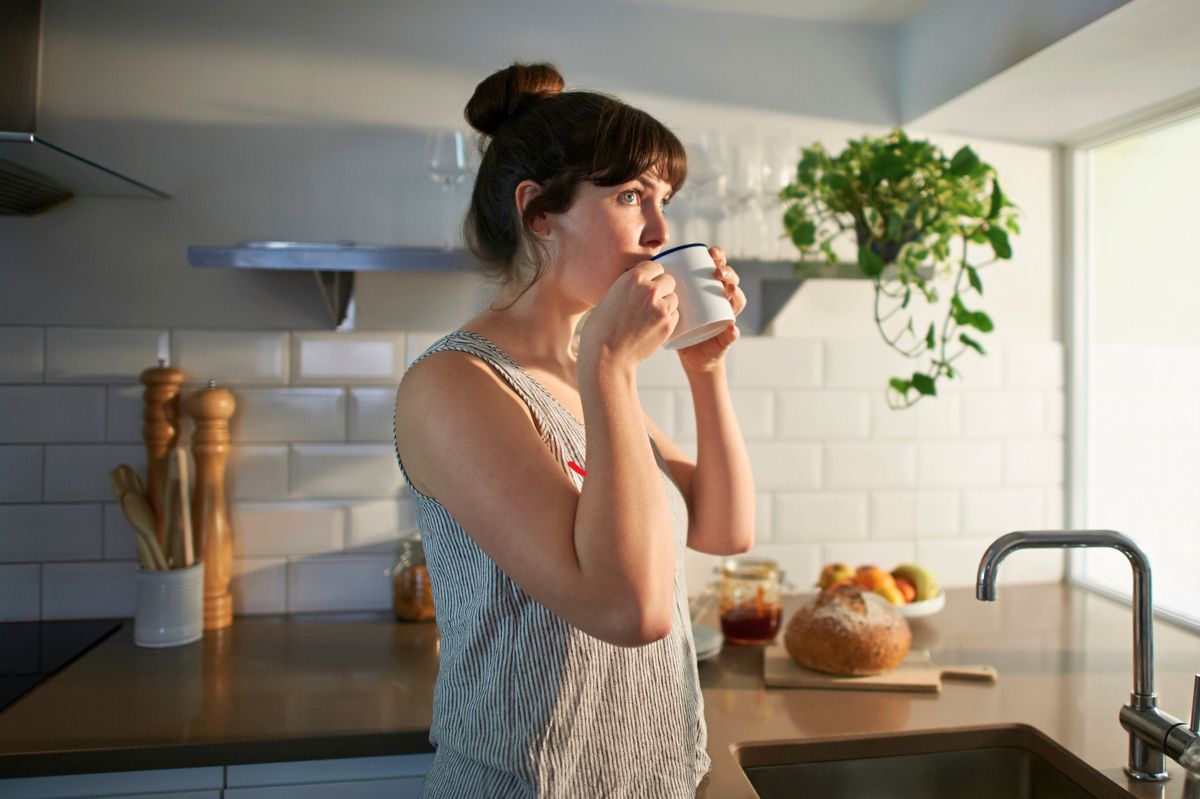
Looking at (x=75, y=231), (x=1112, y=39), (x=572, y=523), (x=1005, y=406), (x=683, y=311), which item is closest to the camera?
(x=572, y=523)

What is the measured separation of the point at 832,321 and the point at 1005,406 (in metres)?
0.43

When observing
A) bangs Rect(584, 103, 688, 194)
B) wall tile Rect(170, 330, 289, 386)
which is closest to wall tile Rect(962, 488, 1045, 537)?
bangs Rect(584, 103, 688, 194)

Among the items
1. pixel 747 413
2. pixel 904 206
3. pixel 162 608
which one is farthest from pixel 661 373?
pixel 162 608

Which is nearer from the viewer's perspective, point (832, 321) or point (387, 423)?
point (387, 423)

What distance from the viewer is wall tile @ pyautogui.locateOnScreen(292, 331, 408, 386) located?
5.49 feet

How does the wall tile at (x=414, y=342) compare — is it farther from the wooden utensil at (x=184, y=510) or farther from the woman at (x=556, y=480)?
the woman at (x=556, y=480)

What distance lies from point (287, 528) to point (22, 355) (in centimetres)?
54

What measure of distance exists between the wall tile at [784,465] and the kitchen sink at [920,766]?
0.70 metres

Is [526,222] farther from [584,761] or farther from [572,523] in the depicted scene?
[584,761]

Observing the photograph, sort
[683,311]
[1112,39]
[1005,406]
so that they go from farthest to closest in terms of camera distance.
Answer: [1005,406], [1112,39], [683,311]

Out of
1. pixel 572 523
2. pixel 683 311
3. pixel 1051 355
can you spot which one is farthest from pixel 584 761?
pixel 1051 355

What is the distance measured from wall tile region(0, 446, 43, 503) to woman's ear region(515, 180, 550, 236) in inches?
45.5

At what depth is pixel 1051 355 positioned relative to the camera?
1.96 m

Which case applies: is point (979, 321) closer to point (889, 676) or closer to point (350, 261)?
point (889, 676)
